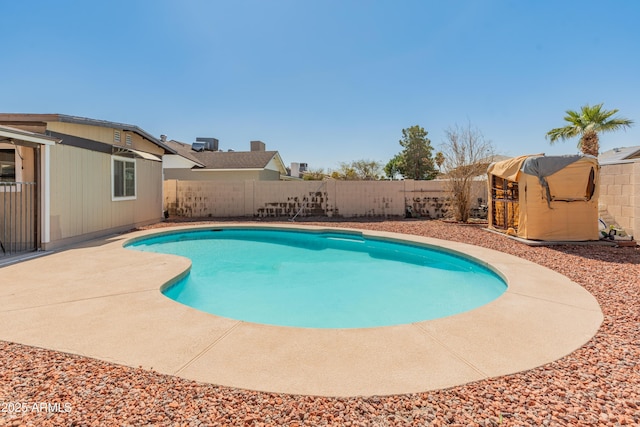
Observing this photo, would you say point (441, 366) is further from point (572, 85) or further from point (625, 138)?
point (625, 138)

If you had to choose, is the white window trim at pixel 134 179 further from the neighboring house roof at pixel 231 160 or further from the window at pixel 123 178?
the neighboring house roof at pixel 231 160

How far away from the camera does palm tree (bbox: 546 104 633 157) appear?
14070 millimetres

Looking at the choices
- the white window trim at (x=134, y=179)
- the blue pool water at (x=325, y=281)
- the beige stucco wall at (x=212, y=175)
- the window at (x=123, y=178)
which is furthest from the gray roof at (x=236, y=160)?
the blue pool water at (x=325, y=281)

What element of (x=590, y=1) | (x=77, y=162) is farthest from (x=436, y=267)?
(x=77, y=162)

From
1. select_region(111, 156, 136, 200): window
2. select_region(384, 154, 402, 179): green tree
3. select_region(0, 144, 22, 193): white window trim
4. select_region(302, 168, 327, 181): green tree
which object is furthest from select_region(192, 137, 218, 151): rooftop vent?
select_region(0, 144, 22, 193): white window trim

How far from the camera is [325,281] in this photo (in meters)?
6.53

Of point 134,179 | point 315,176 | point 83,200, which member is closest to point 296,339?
point 83,200

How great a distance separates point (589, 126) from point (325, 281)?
16373mm

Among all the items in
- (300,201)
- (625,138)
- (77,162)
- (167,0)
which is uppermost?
(167,0)

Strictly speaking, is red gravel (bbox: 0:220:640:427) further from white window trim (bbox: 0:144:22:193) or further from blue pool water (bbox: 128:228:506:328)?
white window trim (bbox: 0:144:22:193)

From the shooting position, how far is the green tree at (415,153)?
29219mm

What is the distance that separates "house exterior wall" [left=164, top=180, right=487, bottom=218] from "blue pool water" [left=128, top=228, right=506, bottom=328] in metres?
4.03

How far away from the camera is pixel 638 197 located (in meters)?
7.45

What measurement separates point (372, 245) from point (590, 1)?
8861 mm
